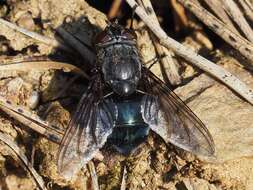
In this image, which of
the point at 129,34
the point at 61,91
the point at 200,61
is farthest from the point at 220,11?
the point at 61,91

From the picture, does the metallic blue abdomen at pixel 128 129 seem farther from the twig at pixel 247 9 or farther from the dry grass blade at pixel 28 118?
the twig at pixel 247 9

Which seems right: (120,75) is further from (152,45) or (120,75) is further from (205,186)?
(205,186)

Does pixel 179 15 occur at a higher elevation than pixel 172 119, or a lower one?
higher

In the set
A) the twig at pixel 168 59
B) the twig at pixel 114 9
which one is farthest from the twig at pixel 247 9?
the twig at pixel 114 9

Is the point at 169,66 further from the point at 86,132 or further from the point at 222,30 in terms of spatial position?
the point at 86,132

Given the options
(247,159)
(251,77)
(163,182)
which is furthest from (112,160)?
(251,77)

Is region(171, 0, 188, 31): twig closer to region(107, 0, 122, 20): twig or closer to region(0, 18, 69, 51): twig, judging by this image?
region(107, 0, 122, 20): twig
